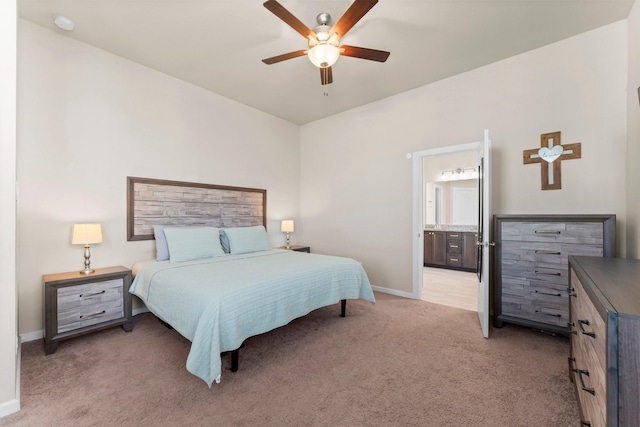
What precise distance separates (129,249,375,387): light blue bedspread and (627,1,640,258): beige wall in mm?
2408

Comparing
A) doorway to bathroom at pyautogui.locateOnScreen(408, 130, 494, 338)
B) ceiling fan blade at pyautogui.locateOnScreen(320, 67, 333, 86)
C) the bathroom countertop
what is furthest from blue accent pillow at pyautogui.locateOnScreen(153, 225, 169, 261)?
the bathroom countertop

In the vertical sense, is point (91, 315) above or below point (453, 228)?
below

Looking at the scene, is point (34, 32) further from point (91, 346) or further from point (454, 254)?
point (454, 254)

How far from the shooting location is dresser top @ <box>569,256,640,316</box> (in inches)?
38.6

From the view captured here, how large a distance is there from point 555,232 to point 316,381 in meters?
2.53

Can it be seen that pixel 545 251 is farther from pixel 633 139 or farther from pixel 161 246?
pixel 161 246

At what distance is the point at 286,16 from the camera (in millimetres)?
2070

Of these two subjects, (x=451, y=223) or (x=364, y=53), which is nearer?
(x=364, y=53)

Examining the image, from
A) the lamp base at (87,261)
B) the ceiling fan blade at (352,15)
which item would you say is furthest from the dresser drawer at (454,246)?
the lamp base at (87,261)

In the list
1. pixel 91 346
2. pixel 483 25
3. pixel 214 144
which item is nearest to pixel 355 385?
pixel 91 346

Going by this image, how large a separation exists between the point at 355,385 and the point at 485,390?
0.88m

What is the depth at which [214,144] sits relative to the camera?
13.6 ft

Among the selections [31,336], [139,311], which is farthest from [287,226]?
[31,336]

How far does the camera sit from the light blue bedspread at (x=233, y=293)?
74.0 inches
